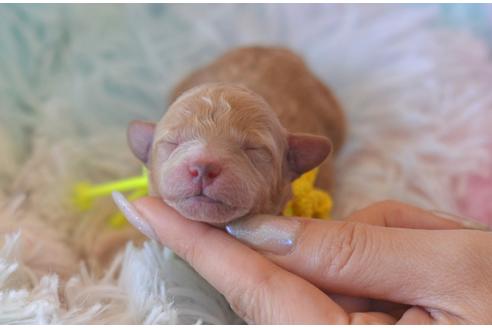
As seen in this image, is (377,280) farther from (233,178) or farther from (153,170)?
(153,170)

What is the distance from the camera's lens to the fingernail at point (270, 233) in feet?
4.07

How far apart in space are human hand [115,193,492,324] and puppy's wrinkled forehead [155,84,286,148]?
0.59ft

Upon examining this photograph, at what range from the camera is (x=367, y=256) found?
1.21m

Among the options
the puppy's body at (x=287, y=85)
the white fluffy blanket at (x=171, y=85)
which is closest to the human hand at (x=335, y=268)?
the white fluffy blanket at (x=171, y=85)

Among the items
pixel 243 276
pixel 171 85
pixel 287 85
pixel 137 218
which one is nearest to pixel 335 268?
pixel 243 276

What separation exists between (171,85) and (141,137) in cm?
89

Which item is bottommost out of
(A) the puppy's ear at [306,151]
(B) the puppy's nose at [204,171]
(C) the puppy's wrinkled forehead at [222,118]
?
(A) the puppy's ear at [306,151]

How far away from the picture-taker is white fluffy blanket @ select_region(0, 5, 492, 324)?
1.89 m

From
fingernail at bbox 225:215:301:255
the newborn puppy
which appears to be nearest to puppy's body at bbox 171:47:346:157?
the newborn puppy

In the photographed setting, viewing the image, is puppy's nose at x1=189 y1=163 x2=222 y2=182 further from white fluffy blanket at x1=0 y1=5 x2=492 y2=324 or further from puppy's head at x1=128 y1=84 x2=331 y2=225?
white fluffy blanket at x1=0 y1=5 x2=492 y2=324

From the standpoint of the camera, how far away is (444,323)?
1.18 m

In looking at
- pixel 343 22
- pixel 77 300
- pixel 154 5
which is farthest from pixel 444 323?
pixel 154 5

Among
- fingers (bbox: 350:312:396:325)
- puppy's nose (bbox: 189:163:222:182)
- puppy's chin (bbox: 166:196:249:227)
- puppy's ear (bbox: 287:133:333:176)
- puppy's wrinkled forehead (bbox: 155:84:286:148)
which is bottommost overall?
fingers (bbox: 350:312:396:325)

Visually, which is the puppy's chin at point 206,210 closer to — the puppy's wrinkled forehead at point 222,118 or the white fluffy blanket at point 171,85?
the puppy's wrinkled forehead at point 222,118
